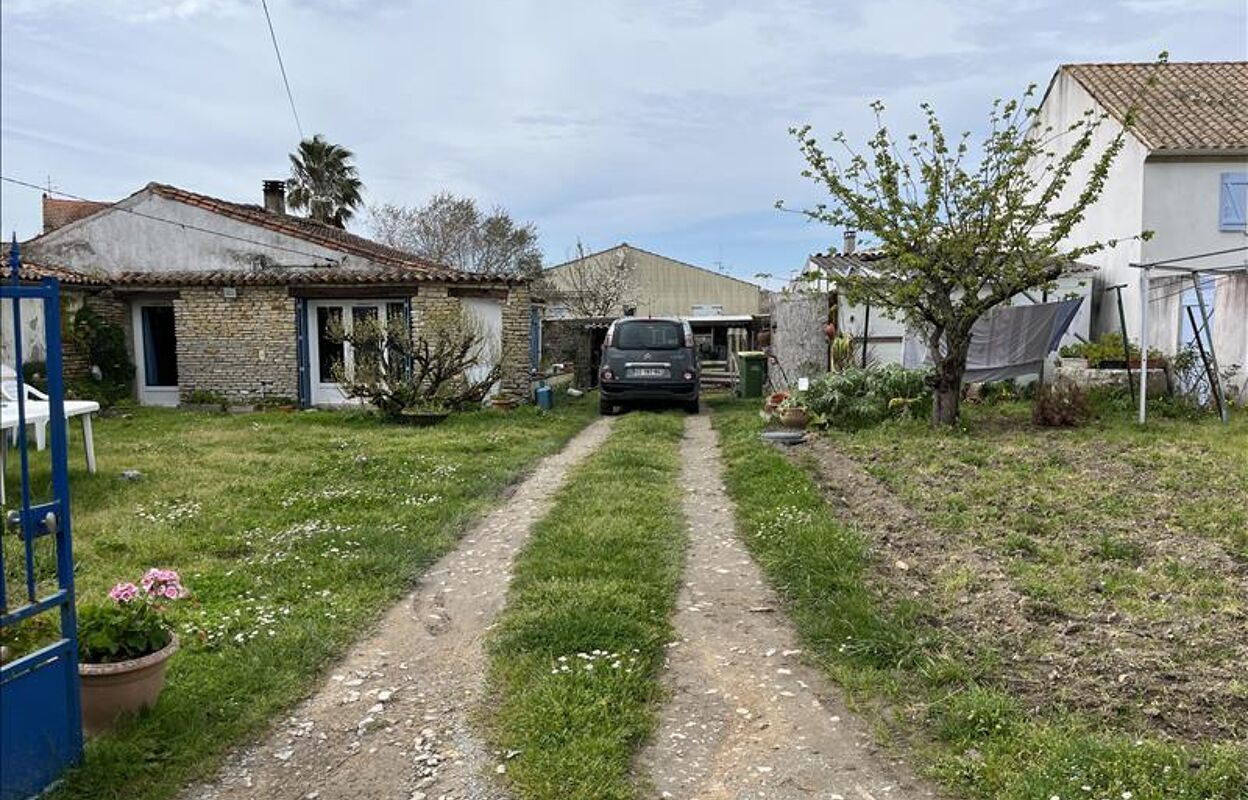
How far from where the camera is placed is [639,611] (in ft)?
15.0

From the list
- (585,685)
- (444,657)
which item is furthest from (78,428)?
(585,685)

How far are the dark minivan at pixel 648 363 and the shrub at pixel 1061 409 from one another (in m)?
5.49

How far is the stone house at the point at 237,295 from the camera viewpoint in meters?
15.6

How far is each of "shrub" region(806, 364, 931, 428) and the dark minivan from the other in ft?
9.19

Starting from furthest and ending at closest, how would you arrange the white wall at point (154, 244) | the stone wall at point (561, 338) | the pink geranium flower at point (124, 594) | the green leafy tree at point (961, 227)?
the stone wall at point (561, 338) < the white wall at point (154, 244) < the green leafy tree at point (961, 227) < the pink geranium flower at point (124, 594)

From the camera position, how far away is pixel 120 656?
10.9ft

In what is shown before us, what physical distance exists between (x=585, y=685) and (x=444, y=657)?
88cm

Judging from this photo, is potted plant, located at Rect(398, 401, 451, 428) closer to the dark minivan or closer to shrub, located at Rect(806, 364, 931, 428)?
the dark minivan

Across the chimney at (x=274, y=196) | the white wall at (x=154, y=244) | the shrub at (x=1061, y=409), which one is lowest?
the shrub at (x=1061, y=409)

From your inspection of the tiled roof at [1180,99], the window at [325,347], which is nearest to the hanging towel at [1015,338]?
the tiled roof at [1180,99]

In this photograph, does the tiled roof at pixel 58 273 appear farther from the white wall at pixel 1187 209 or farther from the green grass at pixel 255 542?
the white wall at pixel 1187 209

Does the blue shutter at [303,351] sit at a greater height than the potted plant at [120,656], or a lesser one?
greater

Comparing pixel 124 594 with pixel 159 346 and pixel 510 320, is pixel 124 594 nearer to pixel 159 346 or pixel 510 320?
pixel 510 320

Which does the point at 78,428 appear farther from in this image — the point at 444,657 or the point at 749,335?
the point at 749,335
